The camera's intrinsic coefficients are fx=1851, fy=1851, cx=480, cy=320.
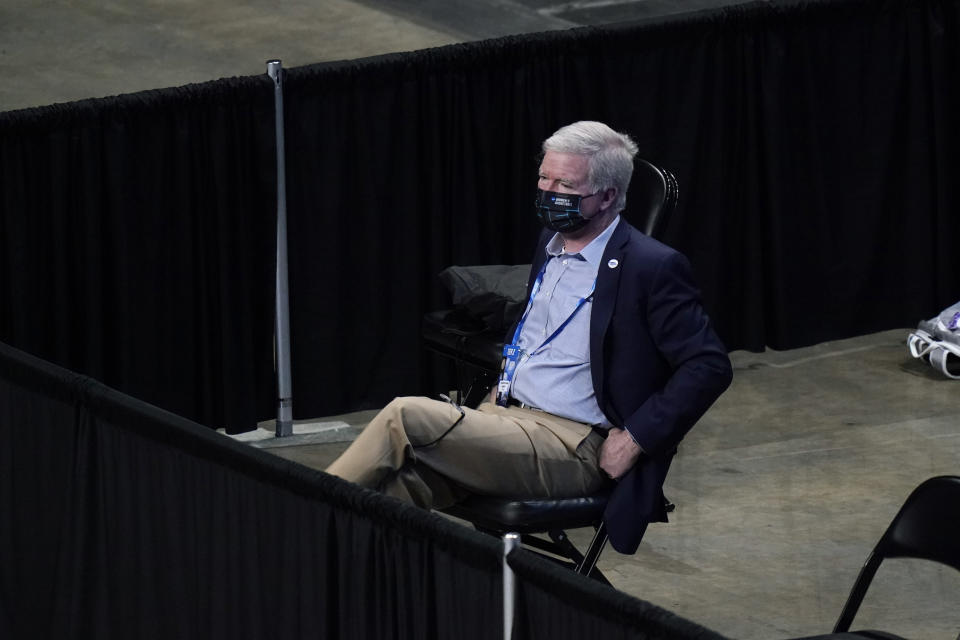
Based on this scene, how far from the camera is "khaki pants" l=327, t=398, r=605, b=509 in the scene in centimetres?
503

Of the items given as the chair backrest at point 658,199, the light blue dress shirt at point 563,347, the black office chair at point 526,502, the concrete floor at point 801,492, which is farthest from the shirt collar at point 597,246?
the concrete floor at point 801,492

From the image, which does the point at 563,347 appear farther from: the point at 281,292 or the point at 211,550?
the point at 281,292

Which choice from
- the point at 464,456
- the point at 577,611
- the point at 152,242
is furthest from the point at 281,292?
the point at 577,611

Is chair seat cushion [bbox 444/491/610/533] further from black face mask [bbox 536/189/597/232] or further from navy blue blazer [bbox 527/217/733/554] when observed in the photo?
black face mask [bbox 536/189/597/232]

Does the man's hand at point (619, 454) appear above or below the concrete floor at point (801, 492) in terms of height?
above

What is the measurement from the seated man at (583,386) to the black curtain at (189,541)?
2.09 feet

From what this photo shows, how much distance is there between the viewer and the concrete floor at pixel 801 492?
600 cm

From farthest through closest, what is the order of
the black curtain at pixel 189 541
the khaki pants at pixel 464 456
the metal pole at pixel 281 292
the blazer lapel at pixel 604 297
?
the metal pole at pixel 281 292 → the blazer lapel at pixel 604 297 → the khaki pants at pixel 464 456 → the black curtain at pixel 189 541

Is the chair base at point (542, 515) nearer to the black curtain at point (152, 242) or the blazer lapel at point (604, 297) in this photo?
the blazer lapel at point (604, 297)

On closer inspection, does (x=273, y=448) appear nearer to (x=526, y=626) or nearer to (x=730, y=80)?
(x=730, y=80)

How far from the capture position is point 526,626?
3553 mm

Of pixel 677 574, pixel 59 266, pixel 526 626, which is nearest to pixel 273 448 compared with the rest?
pixel 59 266

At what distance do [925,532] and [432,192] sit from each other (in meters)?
→ 3.63

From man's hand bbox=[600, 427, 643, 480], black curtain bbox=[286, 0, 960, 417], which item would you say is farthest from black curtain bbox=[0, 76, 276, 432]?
man's hand bbox=[600, 427, 643, 480]
